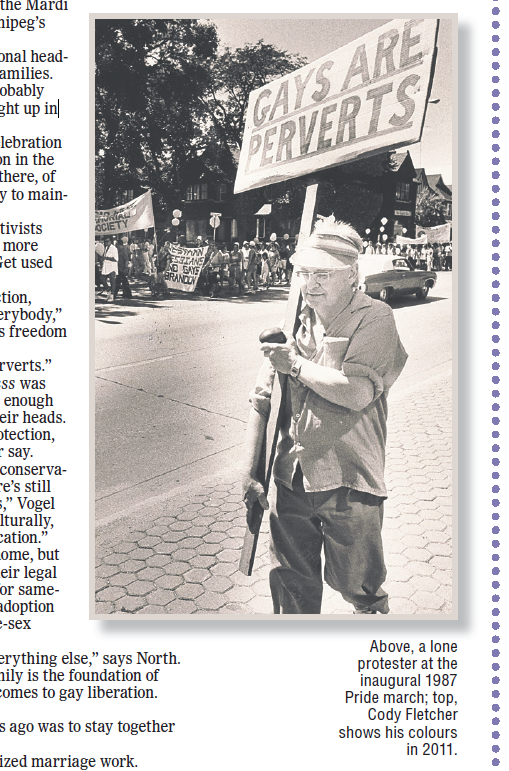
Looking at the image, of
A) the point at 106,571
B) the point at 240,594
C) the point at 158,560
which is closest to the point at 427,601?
the point at 240,594

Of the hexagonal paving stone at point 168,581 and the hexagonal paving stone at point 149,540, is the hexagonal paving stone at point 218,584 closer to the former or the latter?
the hexagonal paving stone at point 168,581

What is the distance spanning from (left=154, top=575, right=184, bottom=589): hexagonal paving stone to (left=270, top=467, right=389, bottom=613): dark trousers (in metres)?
0.70

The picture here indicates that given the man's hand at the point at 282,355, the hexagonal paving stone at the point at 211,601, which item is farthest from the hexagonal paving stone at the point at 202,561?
the man's hand at the point at 282,355

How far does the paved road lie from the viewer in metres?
3.75

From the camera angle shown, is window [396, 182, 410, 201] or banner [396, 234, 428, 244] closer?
window [396, 182, 410, 201]

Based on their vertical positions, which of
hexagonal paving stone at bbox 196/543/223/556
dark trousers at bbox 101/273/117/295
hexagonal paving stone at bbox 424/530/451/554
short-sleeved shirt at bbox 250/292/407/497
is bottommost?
hexagonal paving stone at bbox 196/543/223/556

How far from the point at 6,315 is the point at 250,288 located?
466 cm

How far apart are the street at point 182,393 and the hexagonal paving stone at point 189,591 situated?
0.12m

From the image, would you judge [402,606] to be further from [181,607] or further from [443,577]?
[181,607]

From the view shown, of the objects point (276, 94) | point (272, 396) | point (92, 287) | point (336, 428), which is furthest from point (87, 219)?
point (336, 428)

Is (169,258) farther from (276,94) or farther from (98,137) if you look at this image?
(276,94)

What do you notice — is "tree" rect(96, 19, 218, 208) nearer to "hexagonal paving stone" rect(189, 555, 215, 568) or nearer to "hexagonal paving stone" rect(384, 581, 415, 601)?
"hexagonal paving stone" rect(189, 555, 215, 568)

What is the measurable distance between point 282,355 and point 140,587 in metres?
1.56

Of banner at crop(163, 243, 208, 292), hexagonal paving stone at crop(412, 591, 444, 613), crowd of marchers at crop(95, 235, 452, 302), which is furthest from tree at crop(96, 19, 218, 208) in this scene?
banner at crop(163, 243, 208, 292)
